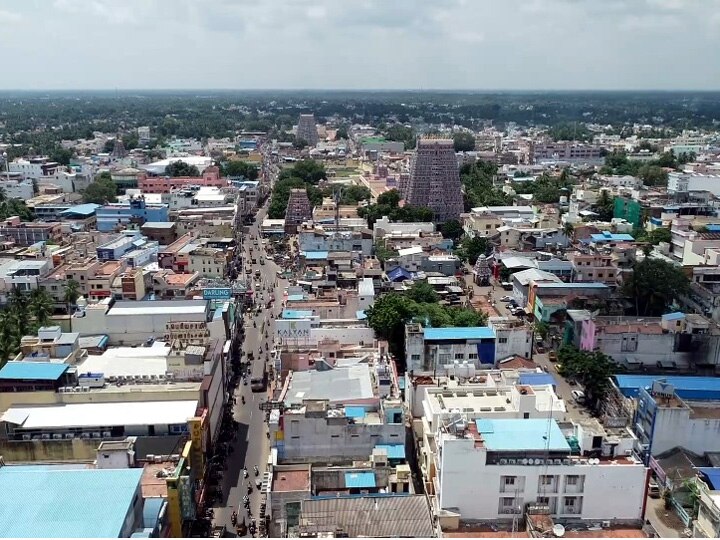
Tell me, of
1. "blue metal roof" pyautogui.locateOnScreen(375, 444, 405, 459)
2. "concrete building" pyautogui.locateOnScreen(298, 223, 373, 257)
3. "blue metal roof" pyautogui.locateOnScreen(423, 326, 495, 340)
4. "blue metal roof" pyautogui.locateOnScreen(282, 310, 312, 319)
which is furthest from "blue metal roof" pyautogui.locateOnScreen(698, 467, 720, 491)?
"concrete building" pyautogui.locateOnScreen(298, 223, 373, 257)

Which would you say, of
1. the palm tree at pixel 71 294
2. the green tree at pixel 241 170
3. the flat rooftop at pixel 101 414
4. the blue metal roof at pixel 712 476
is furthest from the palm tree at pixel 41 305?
the green tree at pixel 241 170

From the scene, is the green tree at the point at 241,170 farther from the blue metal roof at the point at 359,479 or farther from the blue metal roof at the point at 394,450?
the blue metal roof at the point at 359,479

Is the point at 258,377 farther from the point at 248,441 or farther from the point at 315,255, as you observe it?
the point at 315,255

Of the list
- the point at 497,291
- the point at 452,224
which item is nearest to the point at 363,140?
the point at 452,224

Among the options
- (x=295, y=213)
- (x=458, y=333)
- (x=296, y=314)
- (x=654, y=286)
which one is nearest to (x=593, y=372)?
(x=458, y=333)

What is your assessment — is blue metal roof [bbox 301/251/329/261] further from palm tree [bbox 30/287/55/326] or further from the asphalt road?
palm tree [bbox 30/287/55/326]

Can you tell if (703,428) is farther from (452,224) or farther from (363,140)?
(363,140)
